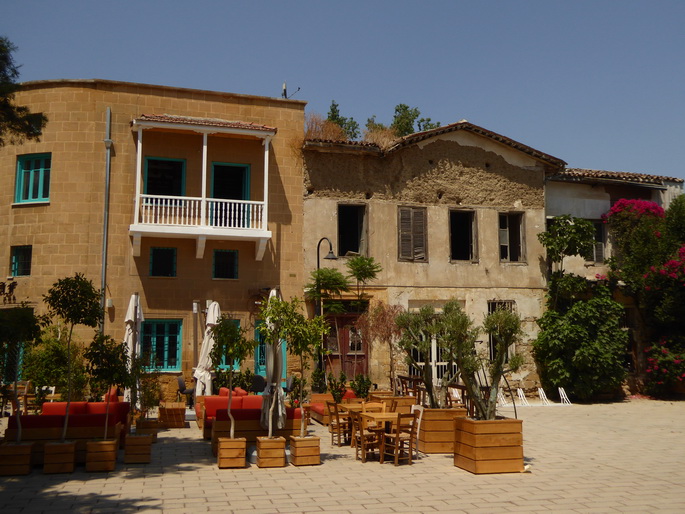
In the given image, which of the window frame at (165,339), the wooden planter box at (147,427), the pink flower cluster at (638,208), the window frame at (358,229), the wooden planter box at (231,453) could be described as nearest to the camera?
the wooden planter box at (231,453)

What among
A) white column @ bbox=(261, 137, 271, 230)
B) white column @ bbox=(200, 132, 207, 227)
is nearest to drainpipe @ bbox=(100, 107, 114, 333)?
white column @ bbox=(200, 132, 207, 227)

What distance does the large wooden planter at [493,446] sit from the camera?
966 cm

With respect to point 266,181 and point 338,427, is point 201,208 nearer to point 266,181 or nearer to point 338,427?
point 266,181

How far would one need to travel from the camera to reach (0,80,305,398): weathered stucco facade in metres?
18.1

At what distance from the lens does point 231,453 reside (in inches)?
396

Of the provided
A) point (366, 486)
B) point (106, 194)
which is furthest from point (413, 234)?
point (366, 486)

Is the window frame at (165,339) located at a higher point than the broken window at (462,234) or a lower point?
lower

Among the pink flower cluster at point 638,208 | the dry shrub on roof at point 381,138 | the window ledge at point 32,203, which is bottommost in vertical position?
the window ledge at point 32,203

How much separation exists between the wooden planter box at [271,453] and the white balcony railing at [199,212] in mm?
9063

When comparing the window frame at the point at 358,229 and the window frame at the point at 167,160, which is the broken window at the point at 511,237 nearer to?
the window frame at the point at 358,229

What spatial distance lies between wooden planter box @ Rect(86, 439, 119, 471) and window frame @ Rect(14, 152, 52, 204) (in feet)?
35.2

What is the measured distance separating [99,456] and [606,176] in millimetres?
18298

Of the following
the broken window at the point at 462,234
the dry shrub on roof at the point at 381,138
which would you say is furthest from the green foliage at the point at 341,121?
the broken window at the point at 462,234

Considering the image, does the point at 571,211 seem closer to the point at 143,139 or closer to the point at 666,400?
the point at 666,400
